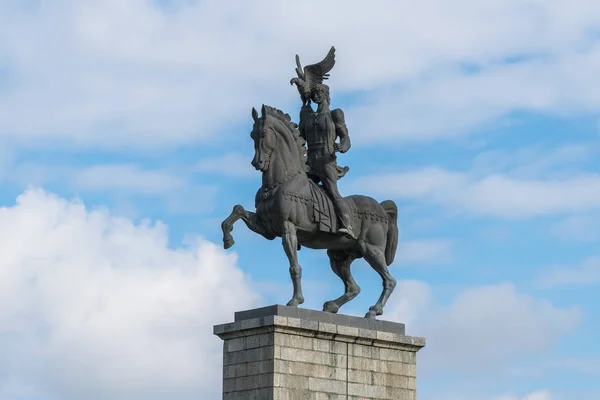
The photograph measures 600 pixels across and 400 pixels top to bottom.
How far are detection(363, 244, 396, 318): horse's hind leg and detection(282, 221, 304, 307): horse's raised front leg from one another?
1891 millimetres

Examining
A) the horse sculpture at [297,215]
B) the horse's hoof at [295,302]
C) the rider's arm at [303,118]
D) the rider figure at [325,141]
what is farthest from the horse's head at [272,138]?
the horse's hoof at [295,302]

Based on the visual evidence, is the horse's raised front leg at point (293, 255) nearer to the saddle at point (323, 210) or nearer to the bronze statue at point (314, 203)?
the bronze statue at point (314, 203)

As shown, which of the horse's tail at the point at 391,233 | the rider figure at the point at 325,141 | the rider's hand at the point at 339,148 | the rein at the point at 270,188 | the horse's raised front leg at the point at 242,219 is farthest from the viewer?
the horse's tail at the point at 391,233

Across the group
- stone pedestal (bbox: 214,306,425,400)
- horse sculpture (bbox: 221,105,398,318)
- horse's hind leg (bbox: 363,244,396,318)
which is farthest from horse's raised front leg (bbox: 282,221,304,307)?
horse's hind leg (bbox: 363,244,396,318)

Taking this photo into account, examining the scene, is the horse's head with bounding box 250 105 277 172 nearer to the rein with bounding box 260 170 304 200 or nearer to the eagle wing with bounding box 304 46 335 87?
the rein with bounding box 260 170 304 200

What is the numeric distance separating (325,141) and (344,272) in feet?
8.73

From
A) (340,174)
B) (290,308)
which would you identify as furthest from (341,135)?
(290,308)

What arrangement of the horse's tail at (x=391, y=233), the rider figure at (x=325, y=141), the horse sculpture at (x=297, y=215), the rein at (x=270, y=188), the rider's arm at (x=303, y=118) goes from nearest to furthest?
the horse sculpture at (x=297, y=215) → the rein at (x=270, y=188) → the rider figure at (x=325, y=141) → the rider's arm at (x=303, y=118) → the horse's tail at (x=391, y=233)

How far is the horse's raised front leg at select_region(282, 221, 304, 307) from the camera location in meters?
25.1

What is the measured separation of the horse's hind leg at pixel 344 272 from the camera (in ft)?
87.5

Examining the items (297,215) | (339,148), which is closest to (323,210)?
(297,215)

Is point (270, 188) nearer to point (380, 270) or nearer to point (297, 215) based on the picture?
point (297, 215)

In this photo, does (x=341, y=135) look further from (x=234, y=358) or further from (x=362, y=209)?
(x=234, y=358)

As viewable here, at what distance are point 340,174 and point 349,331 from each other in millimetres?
3156
